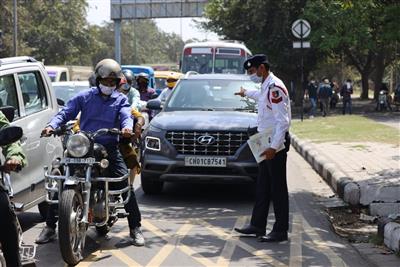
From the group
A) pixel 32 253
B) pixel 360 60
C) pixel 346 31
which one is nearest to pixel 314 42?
pixel 346 31

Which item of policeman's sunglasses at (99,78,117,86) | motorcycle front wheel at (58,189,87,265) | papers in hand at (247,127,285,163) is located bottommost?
motorcycle front wheel at (58,189,87,265)

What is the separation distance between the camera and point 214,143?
28.7ft

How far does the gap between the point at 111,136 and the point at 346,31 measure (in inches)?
1048

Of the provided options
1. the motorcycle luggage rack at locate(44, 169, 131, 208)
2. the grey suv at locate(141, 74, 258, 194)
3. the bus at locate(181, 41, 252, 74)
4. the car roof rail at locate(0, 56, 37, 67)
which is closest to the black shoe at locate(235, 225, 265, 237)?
the motorcycle luggage rack at locate(44, 169, 131, 208)

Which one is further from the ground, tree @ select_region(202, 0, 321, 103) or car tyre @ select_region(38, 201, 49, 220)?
tree @ select_region(202, 0, 321, 103)

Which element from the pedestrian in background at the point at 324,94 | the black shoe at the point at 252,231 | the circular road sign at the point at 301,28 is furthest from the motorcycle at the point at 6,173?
the pedestrian in background at the point at 324,94

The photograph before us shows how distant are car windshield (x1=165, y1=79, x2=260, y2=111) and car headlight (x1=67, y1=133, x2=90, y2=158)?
420 cm

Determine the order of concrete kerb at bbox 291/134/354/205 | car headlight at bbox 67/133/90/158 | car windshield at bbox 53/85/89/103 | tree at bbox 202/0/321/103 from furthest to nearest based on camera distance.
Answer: tree at bbox 202/0/321/103
car windshield at bbox 53/85/89/103
concrete kerb at bbox 291/134/354/205
car headlight at bbox 67/133/90/158

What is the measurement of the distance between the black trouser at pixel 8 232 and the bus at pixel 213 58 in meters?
20.9

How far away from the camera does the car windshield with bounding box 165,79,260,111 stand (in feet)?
32.6

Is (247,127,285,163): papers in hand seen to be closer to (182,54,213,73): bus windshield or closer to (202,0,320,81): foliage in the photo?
(182,54,213,73): bus windshield

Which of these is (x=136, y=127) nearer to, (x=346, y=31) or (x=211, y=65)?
(x=211, y=65)

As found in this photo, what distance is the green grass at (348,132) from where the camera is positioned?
16297mm

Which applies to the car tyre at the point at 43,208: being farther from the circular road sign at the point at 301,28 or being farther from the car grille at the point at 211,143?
the circular road sign at the point at 301,28
